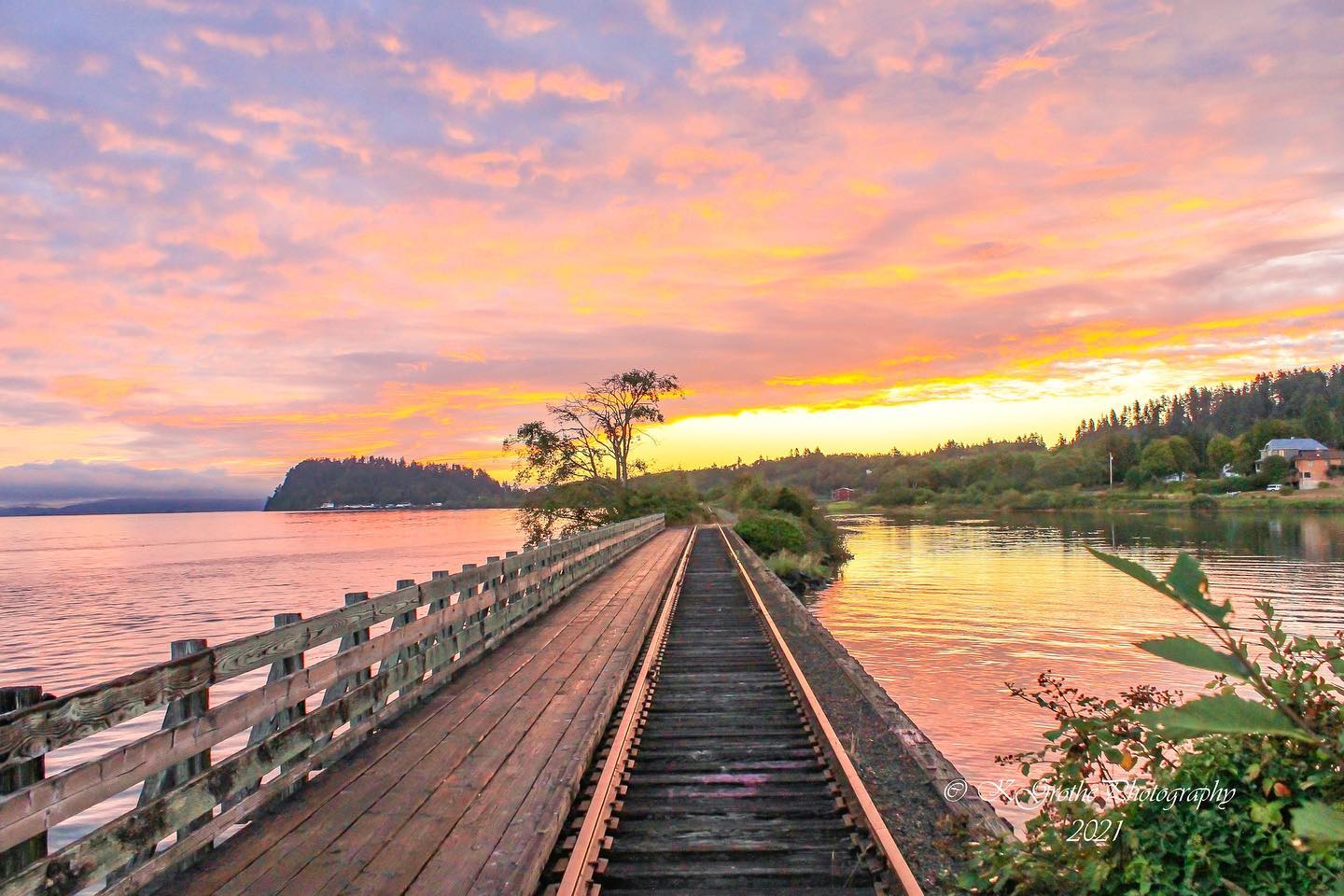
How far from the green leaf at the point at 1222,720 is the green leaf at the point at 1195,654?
25mm

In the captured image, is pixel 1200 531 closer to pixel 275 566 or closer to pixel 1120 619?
pixel 1120 619

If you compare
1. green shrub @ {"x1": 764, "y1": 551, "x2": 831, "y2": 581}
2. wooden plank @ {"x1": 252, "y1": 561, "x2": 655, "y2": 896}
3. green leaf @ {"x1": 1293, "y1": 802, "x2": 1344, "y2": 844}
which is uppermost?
green leaf @ {"x1": 1293, "y1": 802, "x2": 1344, "y2": 844}

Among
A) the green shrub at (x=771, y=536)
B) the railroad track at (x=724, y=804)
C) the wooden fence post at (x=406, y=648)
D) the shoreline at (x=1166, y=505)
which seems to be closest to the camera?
the railroad track at (x=724, y=804)

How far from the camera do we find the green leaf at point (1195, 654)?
729 mm

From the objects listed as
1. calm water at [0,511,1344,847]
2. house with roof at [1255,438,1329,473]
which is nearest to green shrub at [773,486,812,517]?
calm water at [0,511,1344,847]

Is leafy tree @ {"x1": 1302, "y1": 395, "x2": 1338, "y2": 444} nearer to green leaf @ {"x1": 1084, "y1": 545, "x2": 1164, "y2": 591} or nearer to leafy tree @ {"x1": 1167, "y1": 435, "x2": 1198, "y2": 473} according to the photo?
leafy tree @ {"x1": 1167, "y1": 435, "x2": 1198, "y2": 473}

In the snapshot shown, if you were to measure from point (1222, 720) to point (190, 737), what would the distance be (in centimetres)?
558

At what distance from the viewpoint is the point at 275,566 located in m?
57.5

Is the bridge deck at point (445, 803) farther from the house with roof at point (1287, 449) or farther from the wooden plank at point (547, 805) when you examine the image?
the house with roof at point (1287, 449)

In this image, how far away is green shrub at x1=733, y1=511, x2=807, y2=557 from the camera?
4262 cm

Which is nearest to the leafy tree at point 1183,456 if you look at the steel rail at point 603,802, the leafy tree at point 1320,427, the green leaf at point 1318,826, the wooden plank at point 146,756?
the leafy tree at point 1320,427

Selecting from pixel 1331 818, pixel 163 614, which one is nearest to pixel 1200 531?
pixel 163 614

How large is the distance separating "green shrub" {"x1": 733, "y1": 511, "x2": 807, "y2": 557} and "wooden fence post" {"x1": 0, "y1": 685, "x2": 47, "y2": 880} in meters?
38.1

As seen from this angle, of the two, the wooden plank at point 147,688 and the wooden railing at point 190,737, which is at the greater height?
the wooden plank at point 147,688
